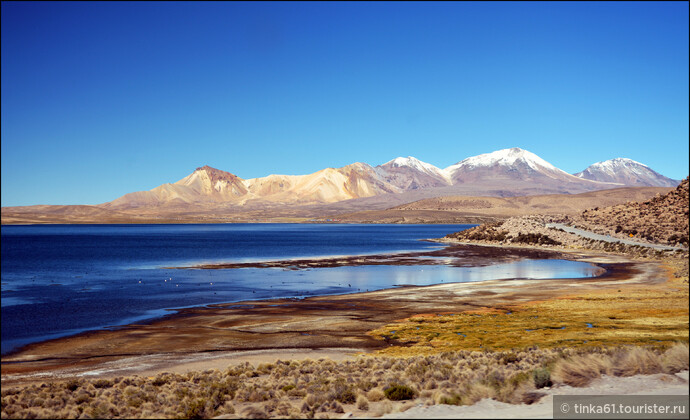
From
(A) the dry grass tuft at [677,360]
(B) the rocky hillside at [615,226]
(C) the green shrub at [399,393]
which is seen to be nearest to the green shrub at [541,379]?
(A) the dry grass tuft at [677,360]

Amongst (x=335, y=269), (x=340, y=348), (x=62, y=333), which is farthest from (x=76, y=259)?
(x=340, y=348)

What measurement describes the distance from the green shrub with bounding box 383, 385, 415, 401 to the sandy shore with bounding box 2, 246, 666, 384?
901cm

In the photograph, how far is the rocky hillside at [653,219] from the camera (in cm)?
6961

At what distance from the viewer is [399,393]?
16.2 m

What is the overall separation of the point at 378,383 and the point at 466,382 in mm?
3073

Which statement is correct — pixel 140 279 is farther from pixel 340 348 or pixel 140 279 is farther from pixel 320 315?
pixel 340 348

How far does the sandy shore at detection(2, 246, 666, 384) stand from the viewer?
24828mm

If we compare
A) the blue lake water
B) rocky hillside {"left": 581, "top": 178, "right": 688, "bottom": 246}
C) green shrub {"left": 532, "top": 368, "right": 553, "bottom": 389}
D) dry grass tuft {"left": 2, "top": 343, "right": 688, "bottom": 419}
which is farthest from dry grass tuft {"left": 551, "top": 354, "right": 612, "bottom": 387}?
rocky hillside {"left": 581, "top": 178, "right": 688, "bottom": 246}

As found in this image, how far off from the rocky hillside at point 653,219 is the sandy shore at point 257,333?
22929 millimetres

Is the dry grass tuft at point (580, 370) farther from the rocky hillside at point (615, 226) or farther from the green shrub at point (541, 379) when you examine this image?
the rocky hillside at point (615, 226)

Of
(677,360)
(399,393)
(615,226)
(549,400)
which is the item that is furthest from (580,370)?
(615,226)

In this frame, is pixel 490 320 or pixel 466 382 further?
pixel 490 320

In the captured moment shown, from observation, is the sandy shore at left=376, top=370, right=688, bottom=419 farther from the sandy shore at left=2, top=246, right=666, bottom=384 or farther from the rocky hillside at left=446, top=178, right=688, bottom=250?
the rocky hillside at left=446, top=178, right=688, bottom=250

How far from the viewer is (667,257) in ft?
223
